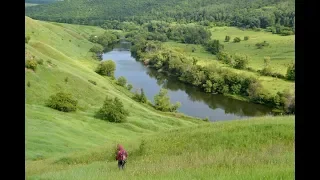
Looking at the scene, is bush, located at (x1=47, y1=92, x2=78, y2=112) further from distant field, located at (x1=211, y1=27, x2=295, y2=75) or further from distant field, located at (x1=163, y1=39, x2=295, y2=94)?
distant field, located at (x1=211, y1=27, x2=295, y2=75)

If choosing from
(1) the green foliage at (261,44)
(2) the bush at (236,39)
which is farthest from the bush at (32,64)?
(2) the bush at (236,39)

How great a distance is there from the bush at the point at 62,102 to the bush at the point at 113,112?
1248 millimetres

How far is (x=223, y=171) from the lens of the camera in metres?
2.10

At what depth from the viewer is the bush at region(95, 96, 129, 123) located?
56.9 ft

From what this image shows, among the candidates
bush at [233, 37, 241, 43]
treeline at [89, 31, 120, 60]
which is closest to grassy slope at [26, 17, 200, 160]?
treeline at [89, 31, 120, 60]

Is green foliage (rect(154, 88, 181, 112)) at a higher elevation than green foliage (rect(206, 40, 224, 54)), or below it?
below

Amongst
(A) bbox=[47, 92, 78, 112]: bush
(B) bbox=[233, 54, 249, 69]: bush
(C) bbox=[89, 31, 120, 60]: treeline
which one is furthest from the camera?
(C) bbox=[89, 31, 120, 60]: treeline

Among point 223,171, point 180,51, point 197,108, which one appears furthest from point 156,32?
point 223,171

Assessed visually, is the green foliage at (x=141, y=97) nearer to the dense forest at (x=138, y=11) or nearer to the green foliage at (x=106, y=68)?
Answer: the green foliage at (x=106, y=68)

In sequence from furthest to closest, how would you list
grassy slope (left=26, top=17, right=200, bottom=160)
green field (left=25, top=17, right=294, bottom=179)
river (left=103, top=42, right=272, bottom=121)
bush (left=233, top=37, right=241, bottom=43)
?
1. bush (left=233, top=37, right=241, bottom=43)
2. river (left=103, top=42, right=272, bottom=121)
3. grassy slope (left=26, top=17, right=200, bottom=160)
4. green field (left=25, top=17, right=294, bottom=179)

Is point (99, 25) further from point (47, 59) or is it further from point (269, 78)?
point (269, 78)

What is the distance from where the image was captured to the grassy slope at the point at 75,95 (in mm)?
13734

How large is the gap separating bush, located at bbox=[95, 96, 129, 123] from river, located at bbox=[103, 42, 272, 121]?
427 cm

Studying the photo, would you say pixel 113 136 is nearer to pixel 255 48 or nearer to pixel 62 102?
pixel 62 102
